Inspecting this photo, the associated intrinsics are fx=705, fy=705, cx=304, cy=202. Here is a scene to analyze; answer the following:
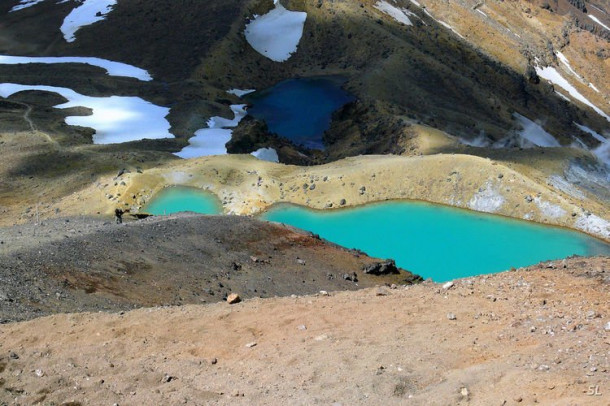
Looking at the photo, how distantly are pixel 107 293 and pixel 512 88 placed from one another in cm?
10507

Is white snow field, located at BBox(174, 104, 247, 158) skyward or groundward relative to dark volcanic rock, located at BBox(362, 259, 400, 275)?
groundward

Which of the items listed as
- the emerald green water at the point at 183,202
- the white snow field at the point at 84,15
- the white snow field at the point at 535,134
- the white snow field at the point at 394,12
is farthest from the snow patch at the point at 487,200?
the white snow field at the point at 84,15

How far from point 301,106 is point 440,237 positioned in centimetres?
5316

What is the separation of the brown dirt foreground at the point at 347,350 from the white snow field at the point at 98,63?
80477 mm

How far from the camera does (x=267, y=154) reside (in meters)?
63.2

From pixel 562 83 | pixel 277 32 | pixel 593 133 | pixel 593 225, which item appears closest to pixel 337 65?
pixel 277 32

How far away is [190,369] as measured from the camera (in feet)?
50.7

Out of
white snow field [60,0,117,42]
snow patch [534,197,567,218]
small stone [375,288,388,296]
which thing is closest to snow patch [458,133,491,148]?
snow patch [534,197,567,218]

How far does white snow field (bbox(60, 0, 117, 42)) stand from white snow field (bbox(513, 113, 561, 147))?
67450 millimetres

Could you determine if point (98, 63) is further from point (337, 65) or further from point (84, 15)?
point (337, 65)

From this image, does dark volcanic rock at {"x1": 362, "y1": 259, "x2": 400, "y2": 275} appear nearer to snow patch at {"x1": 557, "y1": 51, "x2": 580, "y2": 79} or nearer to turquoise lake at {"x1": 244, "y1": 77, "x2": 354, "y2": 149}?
turquoise lake at {"x1": 244, "y1": 77, "x2": 354, "y2": 149}

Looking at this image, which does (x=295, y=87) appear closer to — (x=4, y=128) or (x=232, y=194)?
(x=4, y=128)

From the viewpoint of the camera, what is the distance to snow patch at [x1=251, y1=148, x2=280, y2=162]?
62156 millimetres

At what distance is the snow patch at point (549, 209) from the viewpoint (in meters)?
41.5
